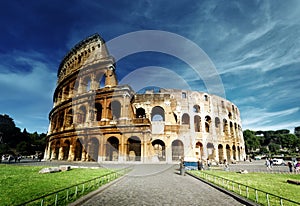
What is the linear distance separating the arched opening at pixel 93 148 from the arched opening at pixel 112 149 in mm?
1807

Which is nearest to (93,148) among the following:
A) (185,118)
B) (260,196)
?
(185,118)

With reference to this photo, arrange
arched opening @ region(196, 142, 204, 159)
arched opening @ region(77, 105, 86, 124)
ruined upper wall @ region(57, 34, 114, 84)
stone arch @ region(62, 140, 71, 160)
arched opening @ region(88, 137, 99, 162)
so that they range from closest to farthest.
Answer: arched opening @ region(88, 137, 99, 162)
stone arch @ region(62, 140, 71, 160)
arched opening @ region(77, 105, 86, 124)
ruined upper wall @ region(57, 34, 114, 84)
arched opening @ region(196, 142, 204, 159)

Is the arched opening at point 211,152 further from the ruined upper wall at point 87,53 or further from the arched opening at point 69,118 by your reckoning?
the arched opening at point 69,118

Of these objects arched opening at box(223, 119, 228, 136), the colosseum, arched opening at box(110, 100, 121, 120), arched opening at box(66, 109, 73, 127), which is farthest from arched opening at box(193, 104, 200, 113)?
arched opening at box(66, 109, 73, 127)

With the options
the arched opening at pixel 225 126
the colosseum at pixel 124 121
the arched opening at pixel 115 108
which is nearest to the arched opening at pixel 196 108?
the colosseum at pixel 124 121

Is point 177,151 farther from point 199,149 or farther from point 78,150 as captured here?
point 78,150

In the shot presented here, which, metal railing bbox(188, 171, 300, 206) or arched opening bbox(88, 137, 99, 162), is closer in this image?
metal railing bbox(188, 171, 300, 206)

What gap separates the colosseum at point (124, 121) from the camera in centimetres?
2244

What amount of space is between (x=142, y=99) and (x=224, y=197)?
24.1 metres

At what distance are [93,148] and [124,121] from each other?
Result: 242 inches

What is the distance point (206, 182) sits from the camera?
30.1 ft

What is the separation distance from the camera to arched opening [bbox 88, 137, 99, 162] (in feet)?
76.4

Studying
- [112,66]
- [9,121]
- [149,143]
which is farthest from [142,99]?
[9,121]

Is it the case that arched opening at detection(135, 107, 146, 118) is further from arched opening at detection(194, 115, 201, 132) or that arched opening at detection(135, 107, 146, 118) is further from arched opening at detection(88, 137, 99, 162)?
arched opening at detection(194, 115, 201, 132)
